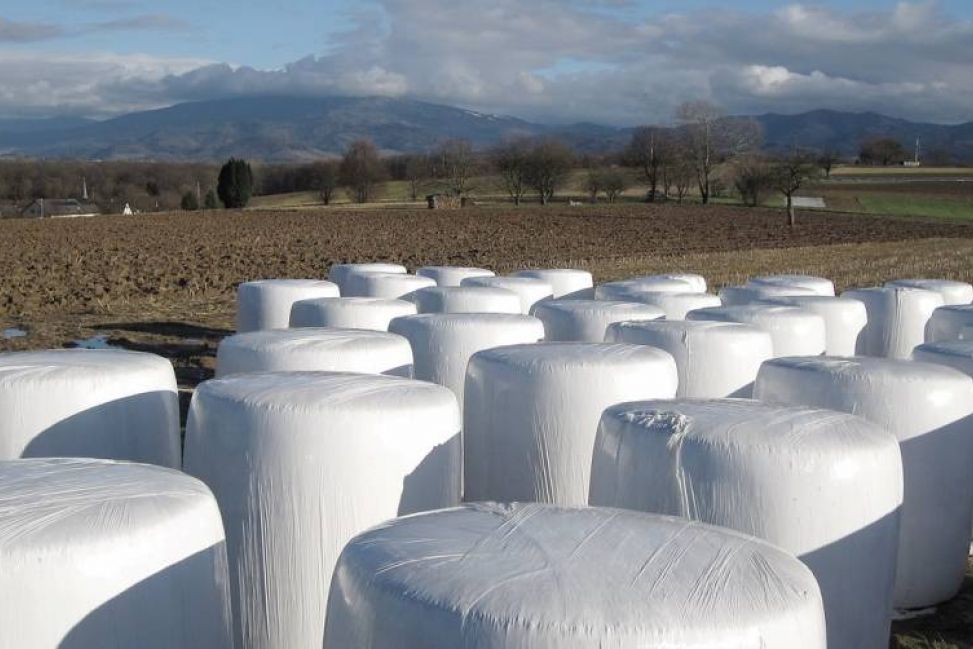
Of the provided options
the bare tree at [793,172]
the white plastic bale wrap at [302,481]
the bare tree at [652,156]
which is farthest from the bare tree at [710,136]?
the white plastic bale wrap at [302,481]

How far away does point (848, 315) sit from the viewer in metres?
8.71

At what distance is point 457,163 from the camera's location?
80.8m

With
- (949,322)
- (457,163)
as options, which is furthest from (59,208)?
(949,322)

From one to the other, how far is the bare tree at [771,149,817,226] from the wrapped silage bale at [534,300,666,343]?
39.3 metres

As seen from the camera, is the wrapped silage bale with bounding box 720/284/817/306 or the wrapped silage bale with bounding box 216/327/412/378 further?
the wrapped silage bale with bounding box 720/284/817/306

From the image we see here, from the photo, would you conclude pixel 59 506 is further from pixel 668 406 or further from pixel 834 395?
pixel 834 395

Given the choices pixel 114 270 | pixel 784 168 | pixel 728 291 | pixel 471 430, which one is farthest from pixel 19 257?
pixel 784 168

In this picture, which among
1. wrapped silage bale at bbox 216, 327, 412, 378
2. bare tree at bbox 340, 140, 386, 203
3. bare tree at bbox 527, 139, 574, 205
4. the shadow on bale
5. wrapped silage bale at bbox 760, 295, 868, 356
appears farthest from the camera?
bare tree at bbox 340, 140, 386, 203

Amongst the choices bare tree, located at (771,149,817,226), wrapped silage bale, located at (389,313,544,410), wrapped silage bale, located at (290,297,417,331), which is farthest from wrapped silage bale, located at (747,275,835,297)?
bare tree, located at (771,149,817,226)

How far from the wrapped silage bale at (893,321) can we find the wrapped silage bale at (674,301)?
1.48 m

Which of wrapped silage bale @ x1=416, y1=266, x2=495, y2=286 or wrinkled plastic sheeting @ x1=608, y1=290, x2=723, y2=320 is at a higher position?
wrapped silage bale @ x1=416, y1=266, x2=495, y2=286

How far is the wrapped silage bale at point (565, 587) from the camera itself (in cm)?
238

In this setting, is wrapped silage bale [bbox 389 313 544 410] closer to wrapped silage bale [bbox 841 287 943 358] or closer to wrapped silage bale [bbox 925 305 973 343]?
wrapped silage bale [bbox 925 305 973 343]

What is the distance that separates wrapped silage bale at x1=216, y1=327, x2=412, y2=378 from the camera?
5371mm
